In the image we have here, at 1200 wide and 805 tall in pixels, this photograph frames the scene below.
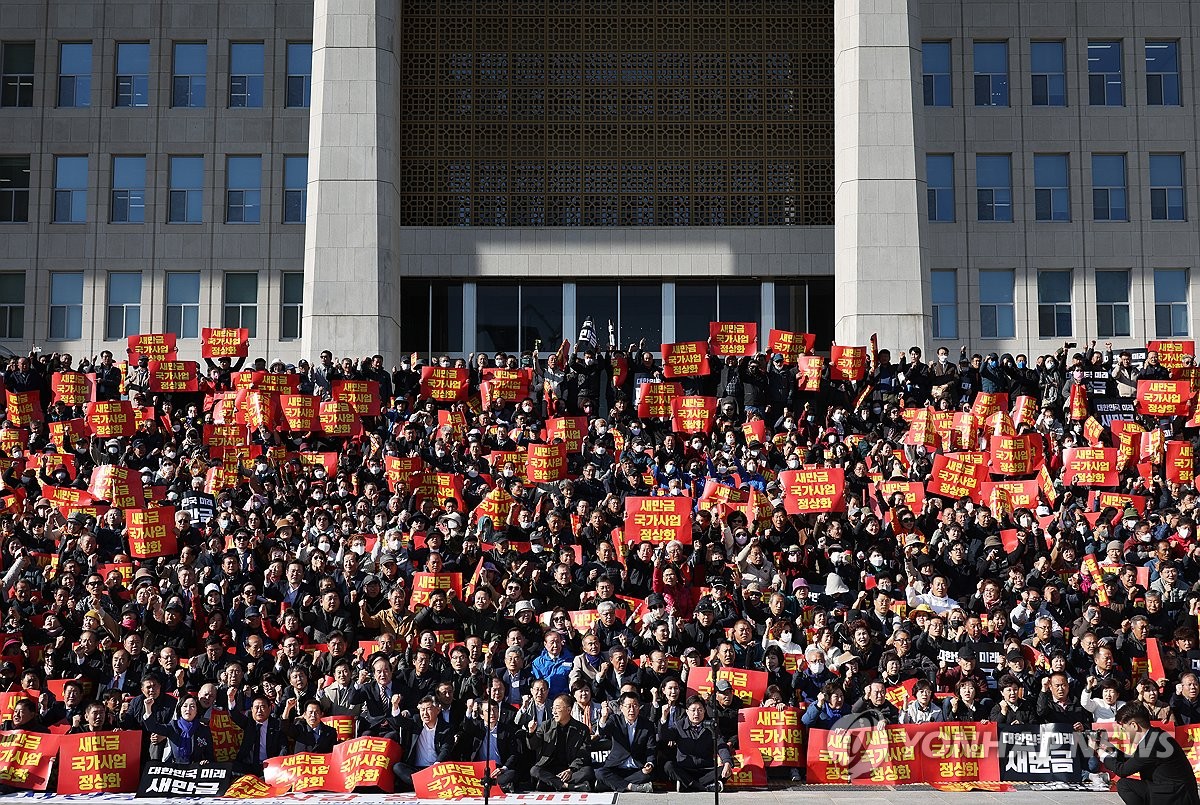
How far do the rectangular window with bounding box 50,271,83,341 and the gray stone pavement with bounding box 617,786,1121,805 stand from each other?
2860cm

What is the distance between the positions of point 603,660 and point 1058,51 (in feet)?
94.7

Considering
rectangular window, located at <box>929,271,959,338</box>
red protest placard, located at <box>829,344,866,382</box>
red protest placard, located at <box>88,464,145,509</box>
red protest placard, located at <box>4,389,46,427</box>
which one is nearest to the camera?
red protest placard, located at <box>88,464,145,509</box>

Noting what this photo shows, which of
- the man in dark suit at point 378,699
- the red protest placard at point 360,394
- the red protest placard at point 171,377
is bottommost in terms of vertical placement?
the man in dark suit at point 378,699

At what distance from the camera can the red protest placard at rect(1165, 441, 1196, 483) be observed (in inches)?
876

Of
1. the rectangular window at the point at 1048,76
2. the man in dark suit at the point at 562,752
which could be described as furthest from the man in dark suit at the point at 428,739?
the rectangular window at the point at 1048,76

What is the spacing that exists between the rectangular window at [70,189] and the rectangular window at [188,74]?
301 centimetres

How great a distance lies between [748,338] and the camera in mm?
26812

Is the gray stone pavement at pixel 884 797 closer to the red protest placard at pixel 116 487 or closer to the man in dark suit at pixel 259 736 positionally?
the man in dark suit at pixel 259 736

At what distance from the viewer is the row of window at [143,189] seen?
3878cm

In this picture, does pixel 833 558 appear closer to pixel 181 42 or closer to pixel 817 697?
pixel 817 697

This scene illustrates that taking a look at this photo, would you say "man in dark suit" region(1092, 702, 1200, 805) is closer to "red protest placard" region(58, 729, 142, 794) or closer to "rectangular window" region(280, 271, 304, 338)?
"red protest placard" region(58, 729, 142, 794)

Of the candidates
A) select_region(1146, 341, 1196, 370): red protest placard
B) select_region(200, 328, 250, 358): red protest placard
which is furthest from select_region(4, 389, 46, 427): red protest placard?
select_region(1146, 341, 1196, 370): red protest placard

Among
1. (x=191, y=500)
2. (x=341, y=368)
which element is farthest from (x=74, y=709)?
(x=341, y=368)

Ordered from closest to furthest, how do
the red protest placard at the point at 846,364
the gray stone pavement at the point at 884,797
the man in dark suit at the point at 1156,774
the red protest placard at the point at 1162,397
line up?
the man in dark suit at the point at 1156,774 → the gray stone pavement at the point at 884,797 → the red protest placard at the point at 1162,397 → the red protest placard at the point at 846,364
